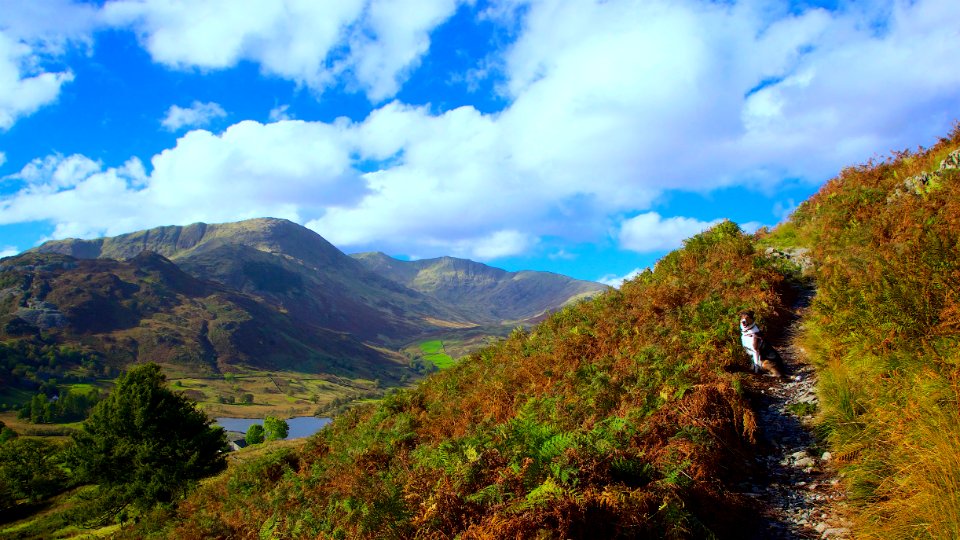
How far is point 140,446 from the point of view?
3581 cm

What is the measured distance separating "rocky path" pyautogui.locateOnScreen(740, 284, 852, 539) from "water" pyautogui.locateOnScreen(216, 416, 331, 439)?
5923 inches

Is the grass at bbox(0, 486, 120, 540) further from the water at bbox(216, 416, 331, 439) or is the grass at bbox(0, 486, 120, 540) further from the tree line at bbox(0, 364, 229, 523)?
the water at bbox(216, 416, 331, 439)

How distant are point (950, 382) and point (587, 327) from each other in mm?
10707

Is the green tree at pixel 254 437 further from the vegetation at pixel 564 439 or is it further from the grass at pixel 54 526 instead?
the vegetation at pixel 564 439

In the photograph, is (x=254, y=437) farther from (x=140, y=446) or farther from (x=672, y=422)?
(x=672, y=422)

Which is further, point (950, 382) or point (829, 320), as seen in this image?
point (829, 320)

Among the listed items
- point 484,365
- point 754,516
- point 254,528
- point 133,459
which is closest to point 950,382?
point 754,516

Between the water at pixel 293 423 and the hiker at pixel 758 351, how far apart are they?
14968 centimetres

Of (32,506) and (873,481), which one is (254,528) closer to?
(873,481)

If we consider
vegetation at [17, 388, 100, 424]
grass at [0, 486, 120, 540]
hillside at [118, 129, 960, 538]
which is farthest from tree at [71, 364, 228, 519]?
vegetation at [17, 388, 100, 424]

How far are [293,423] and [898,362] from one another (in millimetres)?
179422

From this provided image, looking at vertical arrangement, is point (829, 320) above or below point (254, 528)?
above

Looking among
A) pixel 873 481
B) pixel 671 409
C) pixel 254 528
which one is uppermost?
pixel 671 409

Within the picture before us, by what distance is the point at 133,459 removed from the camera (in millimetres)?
35812
